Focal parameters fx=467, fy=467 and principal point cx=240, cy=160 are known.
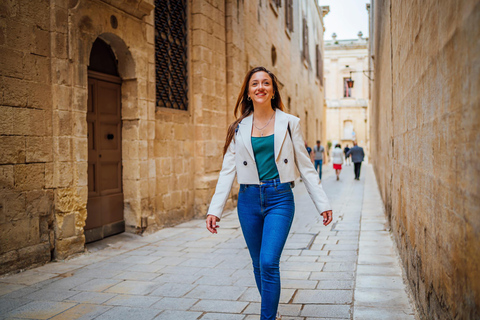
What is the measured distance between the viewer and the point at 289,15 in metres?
18.7

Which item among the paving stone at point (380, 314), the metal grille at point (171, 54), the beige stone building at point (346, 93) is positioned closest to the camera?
the paving stone at point (380, 314)

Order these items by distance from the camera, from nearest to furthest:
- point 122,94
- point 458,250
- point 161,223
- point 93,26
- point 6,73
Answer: point 458,250 → point 6,73 → point 93,26 → point 122,94 → point 161,223

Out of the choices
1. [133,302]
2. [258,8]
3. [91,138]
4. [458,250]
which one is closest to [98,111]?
[91,138]

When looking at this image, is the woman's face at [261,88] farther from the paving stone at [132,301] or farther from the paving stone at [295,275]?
the paving stone at [295,275]

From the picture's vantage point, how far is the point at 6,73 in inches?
189

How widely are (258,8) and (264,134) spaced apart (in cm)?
1056

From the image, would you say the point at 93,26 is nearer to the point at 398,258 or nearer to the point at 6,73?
the point at 6,73

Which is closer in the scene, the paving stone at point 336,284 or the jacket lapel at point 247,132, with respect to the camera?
the jacket lapel at point 247,132

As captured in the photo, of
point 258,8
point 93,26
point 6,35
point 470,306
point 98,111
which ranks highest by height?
point 258,8

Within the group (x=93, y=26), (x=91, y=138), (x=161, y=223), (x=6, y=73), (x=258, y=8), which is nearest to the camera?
(x=6, y=73)

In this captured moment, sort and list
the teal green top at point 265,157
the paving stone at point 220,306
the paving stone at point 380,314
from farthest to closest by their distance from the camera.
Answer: the paving stone at point 220,306, the paving stone at point 380,314, the teal green top at point 265,157

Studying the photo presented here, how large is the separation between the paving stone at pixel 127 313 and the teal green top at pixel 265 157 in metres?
1.53

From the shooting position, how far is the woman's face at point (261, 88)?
3.10 meters

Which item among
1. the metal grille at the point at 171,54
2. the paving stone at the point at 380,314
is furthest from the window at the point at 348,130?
the paving stone at the point at 380,314
